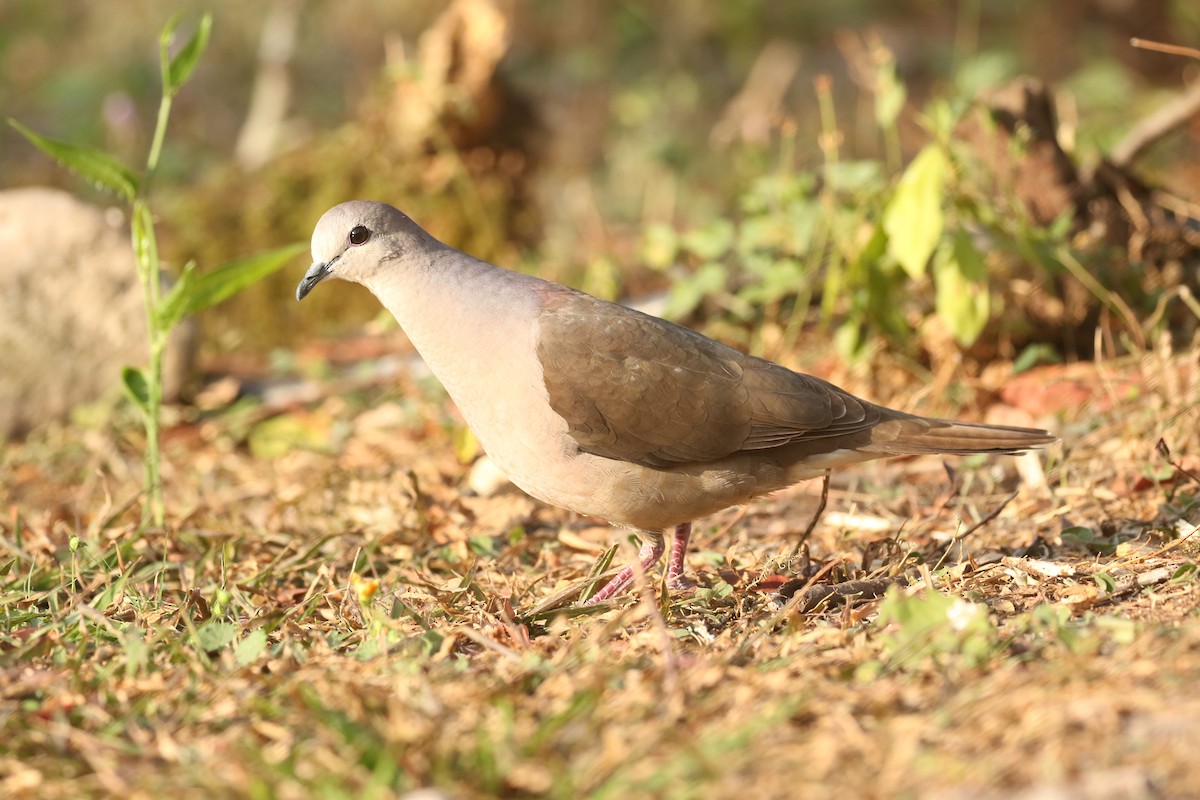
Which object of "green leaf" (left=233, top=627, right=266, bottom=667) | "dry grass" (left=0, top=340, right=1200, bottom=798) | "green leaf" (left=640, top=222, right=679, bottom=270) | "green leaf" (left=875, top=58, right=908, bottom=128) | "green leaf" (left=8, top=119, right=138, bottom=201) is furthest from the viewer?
"green leaf" (left=640, top=222, right=679, bottom=270)

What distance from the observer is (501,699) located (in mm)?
2506

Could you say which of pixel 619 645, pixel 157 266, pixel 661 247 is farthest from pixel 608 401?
pixel 661 247

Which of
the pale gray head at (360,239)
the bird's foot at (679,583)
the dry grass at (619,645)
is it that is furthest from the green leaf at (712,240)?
the bird's foot at (679,583)

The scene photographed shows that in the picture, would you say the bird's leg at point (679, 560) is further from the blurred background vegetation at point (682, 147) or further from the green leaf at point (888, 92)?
the green leaf at point (888, 92)

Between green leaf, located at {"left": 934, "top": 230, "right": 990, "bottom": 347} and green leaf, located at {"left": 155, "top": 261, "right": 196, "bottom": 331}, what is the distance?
2827 mm

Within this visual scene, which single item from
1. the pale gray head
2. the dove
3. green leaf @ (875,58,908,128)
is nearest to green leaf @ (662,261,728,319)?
green leaf @ (875,58,908,128)

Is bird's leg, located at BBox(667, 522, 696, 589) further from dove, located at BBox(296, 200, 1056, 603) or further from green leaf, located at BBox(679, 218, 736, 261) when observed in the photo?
green leaf, located at BBox(679, 218, 736, 261)

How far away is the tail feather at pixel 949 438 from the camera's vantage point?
148 inches

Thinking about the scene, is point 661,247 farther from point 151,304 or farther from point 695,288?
point 151,304

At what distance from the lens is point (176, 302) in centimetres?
430

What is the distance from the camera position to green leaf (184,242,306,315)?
4325 millimetres

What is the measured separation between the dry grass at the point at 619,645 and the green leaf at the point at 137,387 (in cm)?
46

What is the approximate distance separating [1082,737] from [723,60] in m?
11.1

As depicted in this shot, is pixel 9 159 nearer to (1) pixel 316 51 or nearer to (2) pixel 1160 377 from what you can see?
(1) pixel 316 51
